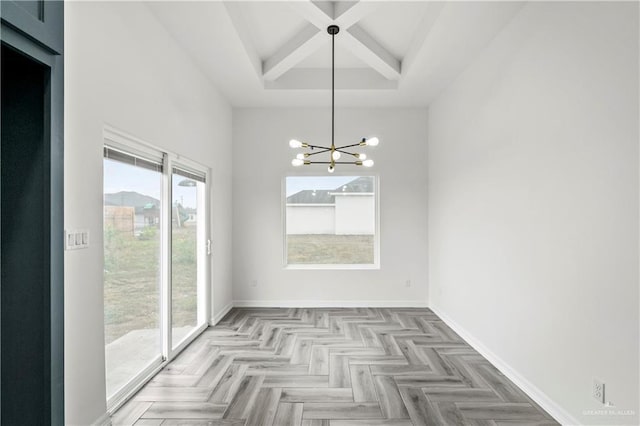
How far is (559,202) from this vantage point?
2264mm

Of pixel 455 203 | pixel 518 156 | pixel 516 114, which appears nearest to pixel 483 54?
pixel 516 114

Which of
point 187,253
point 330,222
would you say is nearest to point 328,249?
point 330,222

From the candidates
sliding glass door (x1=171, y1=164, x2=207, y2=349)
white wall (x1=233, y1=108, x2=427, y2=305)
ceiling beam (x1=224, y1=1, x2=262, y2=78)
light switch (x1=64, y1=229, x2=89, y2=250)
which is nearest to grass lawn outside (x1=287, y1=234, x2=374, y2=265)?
white wall (x1=233, y1=108, x2=427, y2=305)

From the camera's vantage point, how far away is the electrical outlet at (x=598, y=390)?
1934 millimetres

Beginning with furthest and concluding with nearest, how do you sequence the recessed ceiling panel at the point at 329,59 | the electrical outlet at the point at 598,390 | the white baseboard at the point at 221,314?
the white baseboard at the point at 221,314
the recessed ceiling panel at the point at 329,59
the electrical outlet at the point at 598,390

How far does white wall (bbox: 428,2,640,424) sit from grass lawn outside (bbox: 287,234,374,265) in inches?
73.5

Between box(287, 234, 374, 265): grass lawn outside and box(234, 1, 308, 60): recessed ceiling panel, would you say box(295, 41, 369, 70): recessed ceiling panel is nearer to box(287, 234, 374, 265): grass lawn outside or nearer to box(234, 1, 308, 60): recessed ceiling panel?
box(234, 1, 308, 60): recessed ceiling panel

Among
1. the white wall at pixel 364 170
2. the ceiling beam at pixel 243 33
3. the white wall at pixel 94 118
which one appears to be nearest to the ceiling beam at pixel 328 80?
the ceiling beam at pixel 243 33

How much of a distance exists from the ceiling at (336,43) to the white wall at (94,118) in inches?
19.4

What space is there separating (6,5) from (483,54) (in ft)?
12.1

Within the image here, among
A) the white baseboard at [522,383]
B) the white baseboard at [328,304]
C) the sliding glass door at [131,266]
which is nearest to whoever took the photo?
the white baseboard at [522,383]

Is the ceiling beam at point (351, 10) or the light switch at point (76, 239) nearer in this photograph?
the light switch at point (76, 239)

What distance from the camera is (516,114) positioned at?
2756 mm

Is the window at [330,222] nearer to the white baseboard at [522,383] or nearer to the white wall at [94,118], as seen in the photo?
the white baseboard at [522,383]
